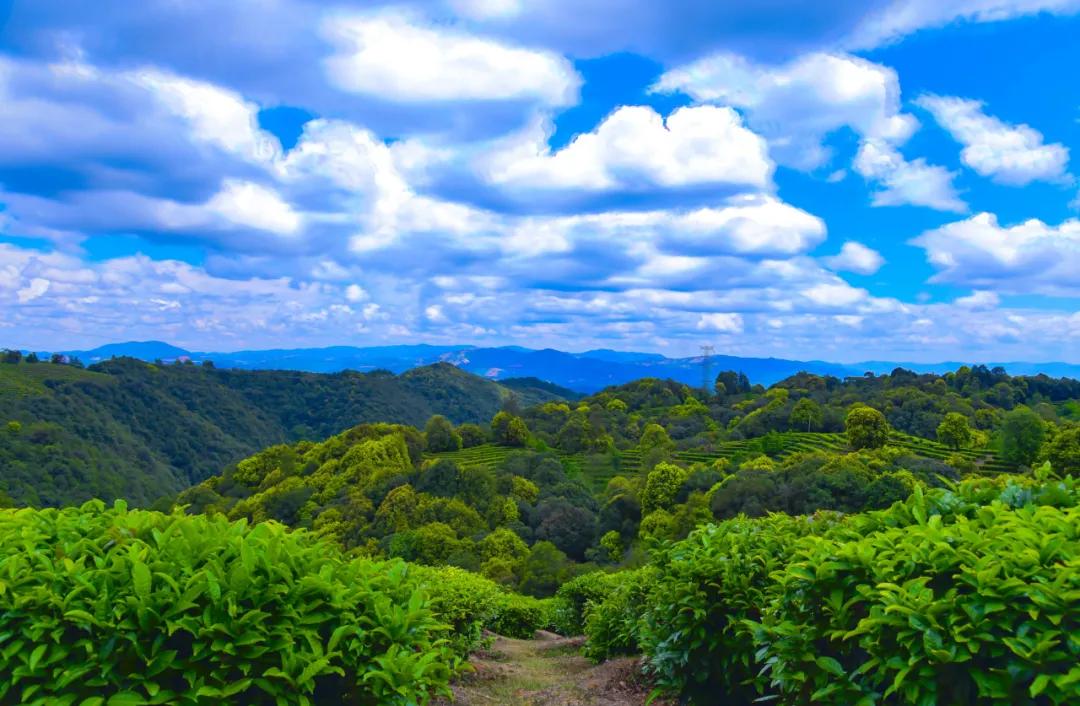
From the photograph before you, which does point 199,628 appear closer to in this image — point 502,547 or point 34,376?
point 502,547

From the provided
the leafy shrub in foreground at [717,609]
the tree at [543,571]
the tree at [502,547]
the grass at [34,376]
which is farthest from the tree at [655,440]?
the grass at [34,376]

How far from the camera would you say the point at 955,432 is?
56.4m

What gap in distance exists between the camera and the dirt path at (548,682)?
6.74 metres

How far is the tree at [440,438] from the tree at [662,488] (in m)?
35.2

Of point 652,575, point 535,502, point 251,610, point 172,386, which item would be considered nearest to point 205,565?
point 251,610

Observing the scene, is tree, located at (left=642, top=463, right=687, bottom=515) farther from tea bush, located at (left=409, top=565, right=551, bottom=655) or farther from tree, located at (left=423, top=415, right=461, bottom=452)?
tree, located at (left=423, top=415, right=461, bottom=452)

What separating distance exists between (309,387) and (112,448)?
5369 centimetres

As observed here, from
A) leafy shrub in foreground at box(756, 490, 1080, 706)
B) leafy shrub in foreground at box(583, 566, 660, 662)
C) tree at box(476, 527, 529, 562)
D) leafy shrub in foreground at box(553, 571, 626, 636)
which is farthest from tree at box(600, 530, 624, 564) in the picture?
leafy shrub in foreground at box(756, 490, 1080, 706)

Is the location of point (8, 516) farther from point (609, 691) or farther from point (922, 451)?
point (922, 451)

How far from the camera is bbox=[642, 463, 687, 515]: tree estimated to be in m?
41.3

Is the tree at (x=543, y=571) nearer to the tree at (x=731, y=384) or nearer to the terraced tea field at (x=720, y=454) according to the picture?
the terraced tea field at (x=720, y=454)

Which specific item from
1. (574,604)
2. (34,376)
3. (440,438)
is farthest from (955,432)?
(34,376)

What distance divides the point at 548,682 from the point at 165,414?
12040 cm

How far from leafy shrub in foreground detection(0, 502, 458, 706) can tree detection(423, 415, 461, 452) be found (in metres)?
70.9
